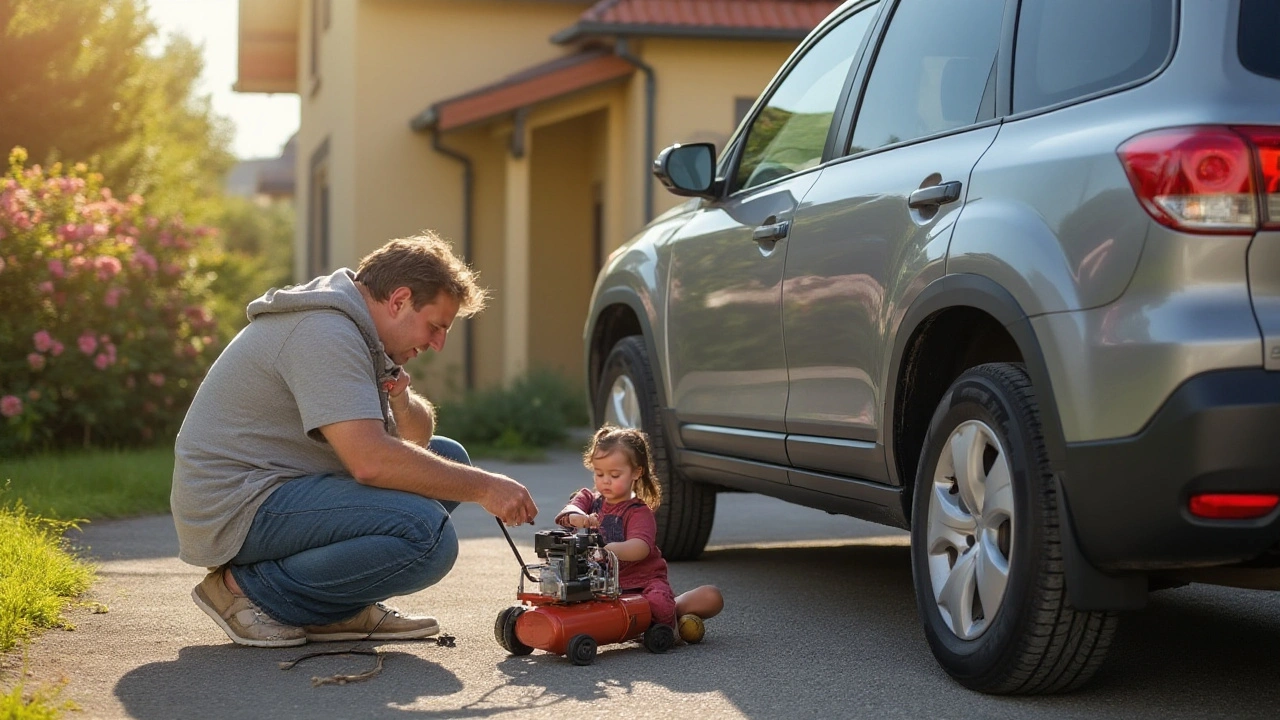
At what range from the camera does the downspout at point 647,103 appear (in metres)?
14.3

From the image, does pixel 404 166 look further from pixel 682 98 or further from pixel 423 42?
pixel 682 98

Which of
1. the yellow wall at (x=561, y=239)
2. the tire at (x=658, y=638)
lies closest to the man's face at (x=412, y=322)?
the tire at (x=658, y=638)

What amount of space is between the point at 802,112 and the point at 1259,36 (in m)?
2.25

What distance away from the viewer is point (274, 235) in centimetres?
3916

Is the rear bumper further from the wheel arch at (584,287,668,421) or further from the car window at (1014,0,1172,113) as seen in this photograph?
the wheel arch at (584,287,668,421)

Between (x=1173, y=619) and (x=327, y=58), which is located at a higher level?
(x=327, y=58)

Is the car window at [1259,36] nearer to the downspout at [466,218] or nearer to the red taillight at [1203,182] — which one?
the red taillight at [1203,182]

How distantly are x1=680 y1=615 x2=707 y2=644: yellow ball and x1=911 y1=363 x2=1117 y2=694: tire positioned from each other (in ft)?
2.45

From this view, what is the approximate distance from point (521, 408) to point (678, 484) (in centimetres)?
715

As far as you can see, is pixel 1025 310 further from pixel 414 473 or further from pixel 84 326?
pixel 84 326

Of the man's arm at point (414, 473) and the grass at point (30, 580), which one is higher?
the man's arm at point (414, 473)

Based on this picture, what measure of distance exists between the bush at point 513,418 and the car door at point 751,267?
7054 millimetres

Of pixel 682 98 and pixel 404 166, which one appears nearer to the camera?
pixel 682 98

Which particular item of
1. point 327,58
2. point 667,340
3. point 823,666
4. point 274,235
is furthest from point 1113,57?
point 274,235
